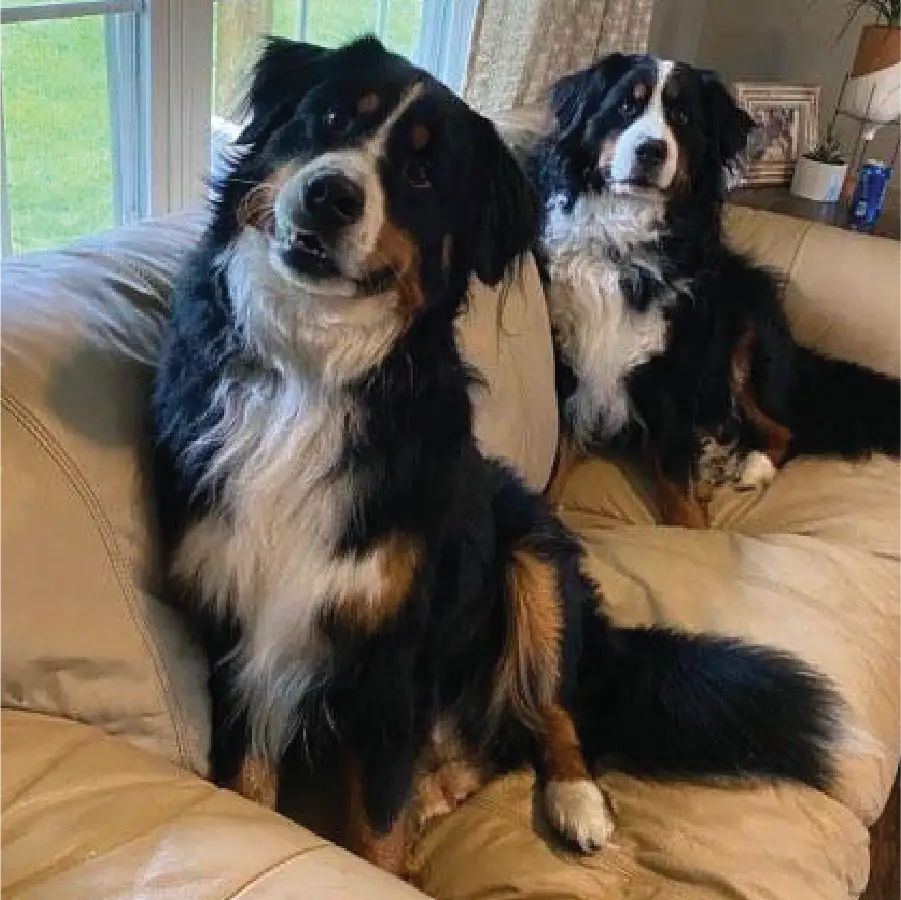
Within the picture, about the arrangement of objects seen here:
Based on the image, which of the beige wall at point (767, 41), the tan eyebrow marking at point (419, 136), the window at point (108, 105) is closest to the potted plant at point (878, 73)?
the beige wall at point (767, 41)

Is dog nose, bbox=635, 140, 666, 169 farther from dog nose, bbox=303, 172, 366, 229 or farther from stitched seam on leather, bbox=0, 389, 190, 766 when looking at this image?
stitched seam on leather, bbox=0, 389, 190, 766

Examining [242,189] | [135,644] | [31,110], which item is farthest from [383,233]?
[31,110]

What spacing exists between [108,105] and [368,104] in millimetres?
958

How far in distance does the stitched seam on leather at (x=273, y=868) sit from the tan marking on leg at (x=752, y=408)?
157 centimetres

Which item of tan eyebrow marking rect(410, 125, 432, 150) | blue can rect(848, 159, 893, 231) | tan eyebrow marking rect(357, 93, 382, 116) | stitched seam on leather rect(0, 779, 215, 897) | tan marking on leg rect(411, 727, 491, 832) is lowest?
tan marking on leg rect(411, 727, 491, 832)

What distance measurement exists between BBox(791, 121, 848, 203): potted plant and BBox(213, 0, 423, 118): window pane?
1072 mm

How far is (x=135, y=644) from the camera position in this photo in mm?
1199

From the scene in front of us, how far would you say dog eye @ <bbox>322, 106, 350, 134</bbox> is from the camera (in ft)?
3.84

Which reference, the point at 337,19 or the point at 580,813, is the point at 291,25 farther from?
the point at 580,813

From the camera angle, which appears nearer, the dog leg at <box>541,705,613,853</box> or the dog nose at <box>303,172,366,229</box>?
the dog nose at <box>303,172,366,229</box>

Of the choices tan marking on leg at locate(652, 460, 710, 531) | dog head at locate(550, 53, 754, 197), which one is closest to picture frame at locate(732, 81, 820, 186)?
dog head at locate(550, 53, 754, 197)

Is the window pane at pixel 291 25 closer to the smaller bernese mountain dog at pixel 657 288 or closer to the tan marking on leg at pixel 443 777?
the smaller bernese mountain dog at pixel 657 288

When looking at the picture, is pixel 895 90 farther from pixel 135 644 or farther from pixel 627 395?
pixel 135 644

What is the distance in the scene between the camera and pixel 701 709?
4.94 ft
